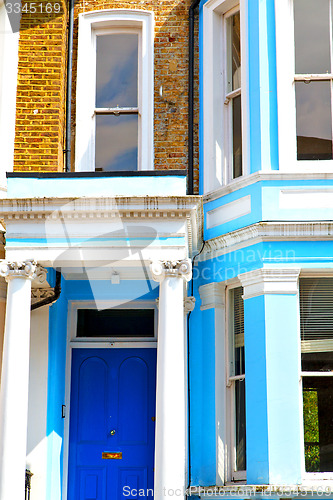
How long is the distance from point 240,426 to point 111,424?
1.77m

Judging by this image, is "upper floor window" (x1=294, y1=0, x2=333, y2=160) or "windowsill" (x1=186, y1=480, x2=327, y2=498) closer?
"windowsill" (x1=186, y1=480, x2=327, y2=498)

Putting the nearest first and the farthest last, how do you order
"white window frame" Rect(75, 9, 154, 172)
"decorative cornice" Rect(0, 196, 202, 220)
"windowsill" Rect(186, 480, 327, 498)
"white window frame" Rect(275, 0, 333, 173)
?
"windowsill" Rect(186, 480, 327, 498)
"decorative cornice" Rect(0, 196, 202, 220)
"white window frame" Rect(275, 0, 333, 173)
"white window frame" Rect(75, 9, 154, 172)

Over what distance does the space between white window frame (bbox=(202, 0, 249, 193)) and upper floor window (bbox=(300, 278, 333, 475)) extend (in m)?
1.83

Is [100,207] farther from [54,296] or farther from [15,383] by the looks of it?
[15,383]

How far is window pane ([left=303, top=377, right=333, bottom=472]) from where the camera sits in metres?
8.49

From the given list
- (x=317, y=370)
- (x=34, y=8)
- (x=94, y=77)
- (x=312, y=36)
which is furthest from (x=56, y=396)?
(x=312, y=36)

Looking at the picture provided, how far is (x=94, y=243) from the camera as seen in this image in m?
8.52

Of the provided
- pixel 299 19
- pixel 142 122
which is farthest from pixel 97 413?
pixel 299 19

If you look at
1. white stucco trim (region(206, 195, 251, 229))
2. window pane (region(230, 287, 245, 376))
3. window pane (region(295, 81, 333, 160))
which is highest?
window pane (region(295, 81, 333, 160))

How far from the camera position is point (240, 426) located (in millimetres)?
9141

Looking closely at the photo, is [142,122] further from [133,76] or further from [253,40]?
[253,40]

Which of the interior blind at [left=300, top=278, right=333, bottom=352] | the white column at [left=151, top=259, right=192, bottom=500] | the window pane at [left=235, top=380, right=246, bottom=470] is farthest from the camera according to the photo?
the window pane at [left=235, top=380, right=246, bottom=470]

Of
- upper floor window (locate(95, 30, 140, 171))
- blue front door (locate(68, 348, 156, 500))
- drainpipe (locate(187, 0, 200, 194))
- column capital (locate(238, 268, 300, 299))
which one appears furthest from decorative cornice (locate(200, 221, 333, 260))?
upper floor window (locate(95, 30, 140, 171))

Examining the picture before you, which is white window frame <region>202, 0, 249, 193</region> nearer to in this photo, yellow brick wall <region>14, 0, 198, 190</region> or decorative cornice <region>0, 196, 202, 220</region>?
yellow brick wall <region>14, 0, 198, 190</region>
